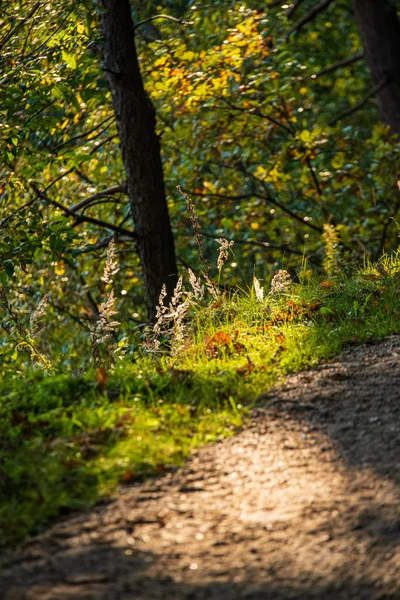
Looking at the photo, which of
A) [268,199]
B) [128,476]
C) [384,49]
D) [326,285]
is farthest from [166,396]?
[384,49]

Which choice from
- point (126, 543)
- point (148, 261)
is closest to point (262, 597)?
point (126, 543)

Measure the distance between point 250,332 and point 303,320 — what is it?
425 millimetres

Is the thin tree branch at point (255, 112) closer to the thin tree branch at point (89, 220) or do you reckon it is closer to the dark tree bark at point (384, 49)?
the dark tree bark at point (384, 49)

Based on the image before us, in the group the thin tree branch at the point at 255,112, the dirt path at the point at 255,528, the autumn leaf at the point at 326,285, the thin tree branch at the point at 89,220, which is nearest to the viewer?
the dirt path at the point at 255,528

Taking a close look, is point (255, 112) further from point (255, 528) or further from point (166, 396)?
point (255, 528)

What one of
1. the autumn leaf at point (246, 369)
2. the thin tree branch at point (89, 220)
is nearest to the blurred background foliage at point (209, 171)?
the thin tree branch at point (89, 220)

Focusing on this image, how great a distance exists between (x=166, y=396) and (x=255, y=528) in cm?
138

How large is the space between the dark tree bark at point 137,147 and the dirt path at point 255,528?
386 cm

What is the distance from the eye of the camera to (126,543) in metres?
2.94

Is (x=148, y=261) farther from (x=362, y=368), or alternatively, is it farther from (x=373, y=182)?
(x=373, y=182)

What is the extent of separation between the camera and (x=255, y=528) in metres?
3.09

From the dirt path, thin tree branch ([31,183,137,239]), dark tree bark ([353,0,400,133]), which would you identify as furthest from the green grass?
dark tree bark ([353,0,400,133])

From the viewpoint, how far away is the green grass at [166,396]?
3371 millimetres

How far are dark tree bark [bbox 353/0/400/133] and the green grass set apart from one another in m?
6.57
